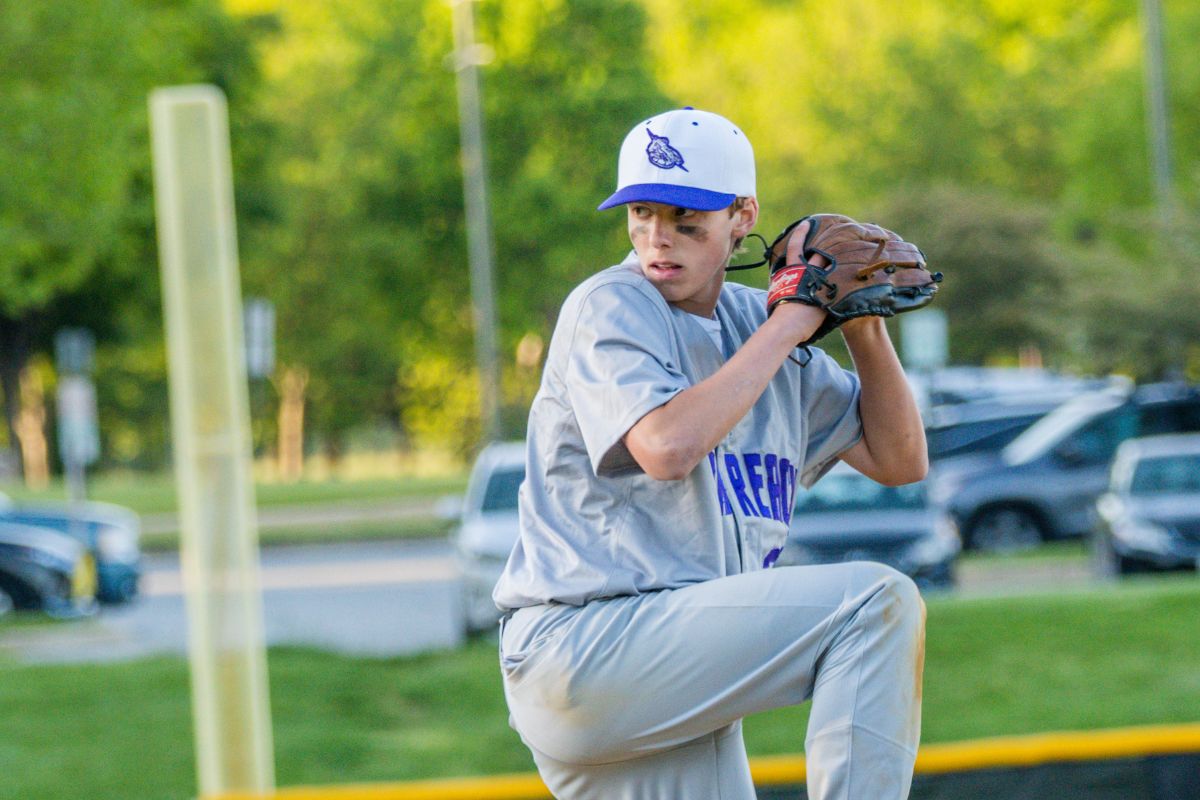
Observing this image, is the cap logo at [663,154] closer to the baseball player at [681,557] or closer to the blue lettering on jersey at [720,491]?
the baseball player at [681,557]

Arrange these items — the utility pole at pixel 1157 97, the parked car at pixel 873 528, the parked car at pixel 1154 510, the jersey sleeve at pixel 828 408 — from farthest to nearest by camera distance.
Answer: the utility pole at pixel 1157 97, the parked car at pixel 1154 510, the parked car at pixel 873 528, the jersey sleeve at pixel 828 408

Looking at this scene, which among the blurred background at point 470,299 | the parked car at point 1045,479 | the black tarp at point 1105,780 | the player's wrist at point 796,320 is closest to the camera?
the player's wrist at point 796,320

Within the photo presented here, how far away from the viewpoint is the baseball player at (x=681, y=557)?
89.7 inches

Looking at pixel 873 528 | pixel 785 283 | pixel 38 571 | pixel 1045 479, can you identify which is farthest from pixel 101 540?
pixel 785 283

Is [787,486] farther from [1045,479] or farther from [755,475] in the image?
[1045,479]

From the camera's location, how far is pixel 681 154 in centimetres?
242

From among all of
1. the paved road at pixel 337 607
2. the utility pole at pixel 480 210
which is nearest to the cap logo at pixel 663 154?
the paved road at pixel 337 607

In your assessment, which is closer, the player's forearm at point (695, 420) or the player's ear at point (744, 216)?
the player's forearm at point (695, 420)

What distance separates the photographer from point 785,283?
241cm

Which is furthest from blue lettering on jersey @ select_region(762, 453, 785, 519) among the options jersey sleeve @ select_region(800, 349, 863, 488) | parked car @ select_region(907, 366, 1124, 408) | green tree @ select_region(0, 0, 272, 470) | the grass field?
parked car @ select_region(907, 366, 1124, 408)

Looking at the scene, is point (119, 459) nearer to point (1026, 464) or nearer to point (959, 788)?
point (1026, 464)

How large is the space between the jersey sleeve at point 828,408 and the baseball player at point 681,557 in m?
0.09

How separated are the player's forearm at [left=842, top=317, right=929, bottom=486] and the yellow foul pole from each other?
3566mm

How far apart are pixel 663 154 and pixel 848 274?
1.07 ft
